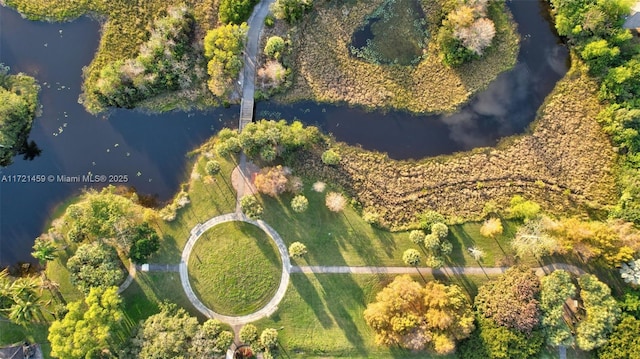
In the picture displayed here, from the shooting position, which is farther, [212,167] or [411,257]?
[212,167]

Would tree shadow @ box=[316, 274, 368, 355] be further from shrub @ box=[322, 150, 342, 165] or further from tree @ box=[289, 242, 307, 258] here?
shrub @ box=[322, 150, 342, 165]

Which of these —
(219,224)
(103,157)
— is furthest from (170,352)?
(103,157)

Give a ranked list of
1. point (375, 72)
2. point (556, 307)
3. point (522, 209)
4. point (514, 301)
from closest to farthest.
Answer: point (514, 301) < point (556, 307) < point (522, 209) < point (375, 72)

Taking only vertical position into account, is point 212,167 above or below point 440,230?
above

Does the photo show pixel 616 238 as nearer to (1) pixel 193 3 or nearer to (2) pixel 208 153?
(2) pixel 208 153

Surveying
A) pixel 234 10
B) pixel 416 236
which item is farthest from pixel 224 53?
pixel 416 236

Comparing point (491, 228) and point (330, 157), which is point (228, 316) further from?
point (491, 228)
